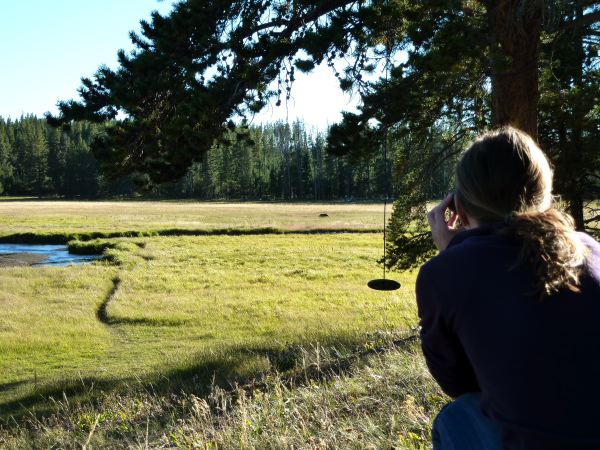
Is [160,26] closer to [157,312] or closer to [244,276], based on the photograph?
[157,312]

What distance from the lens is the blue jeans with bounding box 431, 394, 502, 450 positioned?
1.80 m

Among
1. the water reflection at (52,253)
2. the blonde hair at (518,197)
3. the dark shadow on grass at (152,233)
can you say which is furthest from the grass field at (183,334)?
the dark shadow on grass at (152,233)

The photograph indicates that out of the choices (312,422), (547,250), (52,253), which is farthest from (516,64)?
(52,253)

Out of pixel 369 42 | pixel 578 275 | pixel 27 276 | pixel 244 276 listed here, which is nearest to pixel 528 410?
pixel 578 275

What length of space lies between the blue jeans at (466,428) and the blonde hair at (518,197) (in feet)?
1.74

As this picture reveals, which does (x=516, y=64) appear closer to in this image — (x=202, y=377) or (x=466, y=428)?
(x=466, y=428)

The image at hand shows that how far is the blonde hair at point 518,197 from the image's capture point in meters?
1.69

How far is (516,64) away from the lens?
634cm

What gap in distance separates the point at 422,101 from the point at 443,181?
9.65 feet

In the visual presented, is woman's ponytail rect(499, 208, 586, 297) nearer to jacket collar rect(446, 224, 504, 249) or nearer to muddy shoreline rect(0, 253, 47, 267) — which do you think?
jacket collar rect(446, 224, 504, 249)

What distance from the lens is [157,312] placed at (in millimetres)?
18469

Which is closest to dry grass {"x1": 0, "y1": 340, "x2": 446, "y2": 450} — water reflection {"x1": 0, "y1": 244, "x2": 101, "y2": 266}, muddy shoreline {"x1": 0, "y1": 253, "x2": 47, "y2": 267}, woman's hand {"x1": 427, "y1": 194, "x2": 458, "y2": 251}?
woman's hand {"x1": 427, "y1": 194, "x2": 458, "y2": 251}

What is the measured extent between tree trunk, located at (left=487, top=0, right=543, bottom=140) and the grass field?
2.87 meters

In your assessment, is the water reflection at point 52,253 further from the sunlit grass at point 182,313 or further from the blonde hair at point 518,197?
the blonde hair at point 518,197
